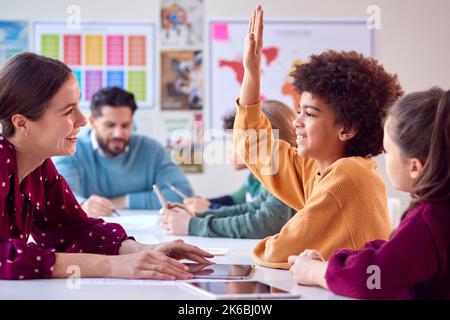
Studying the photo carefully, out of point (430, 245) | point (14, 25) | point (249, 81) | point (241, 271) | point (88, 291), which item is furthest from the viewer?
point (14, 25)

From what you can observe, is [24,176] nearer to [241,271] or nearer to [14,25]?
[241,271]

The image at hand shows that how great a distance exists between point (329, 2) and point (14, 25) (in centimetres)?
202

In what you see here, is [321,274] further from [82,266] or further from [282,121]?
[282,121]

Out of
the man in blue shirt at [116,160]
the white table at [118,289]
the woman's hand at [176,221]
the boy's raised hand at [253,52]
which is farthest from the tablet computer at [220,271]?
the man in blue shirt at [116,160]

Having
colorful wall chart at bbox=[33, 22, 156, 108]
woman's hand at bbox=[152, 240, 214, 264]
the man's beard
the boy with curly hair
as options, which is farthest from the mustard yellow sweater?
colorful wall chart at bbox=[33, 22, 156, 108]

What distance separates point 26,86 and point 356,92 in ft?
2.60

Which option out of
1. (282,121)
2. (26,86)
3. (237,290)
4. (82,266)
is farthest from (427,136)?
(282,121)

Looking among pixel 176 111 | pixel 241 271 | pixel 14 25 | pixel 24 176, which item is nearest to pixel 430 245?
pixel 241 271

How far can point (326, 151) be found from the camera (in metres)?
1.70

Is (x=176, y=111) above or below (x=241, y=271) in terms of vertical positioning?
above

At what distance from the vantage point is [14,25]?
4277 mm

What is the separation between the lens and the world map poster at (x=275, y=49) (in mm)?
4359

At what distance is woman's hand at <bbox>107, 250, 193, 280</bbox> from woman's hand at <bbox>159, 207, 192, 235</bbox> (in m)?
0.90

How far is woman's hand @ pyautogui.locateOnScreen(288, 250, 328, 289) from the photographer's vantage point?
48.8 inches
